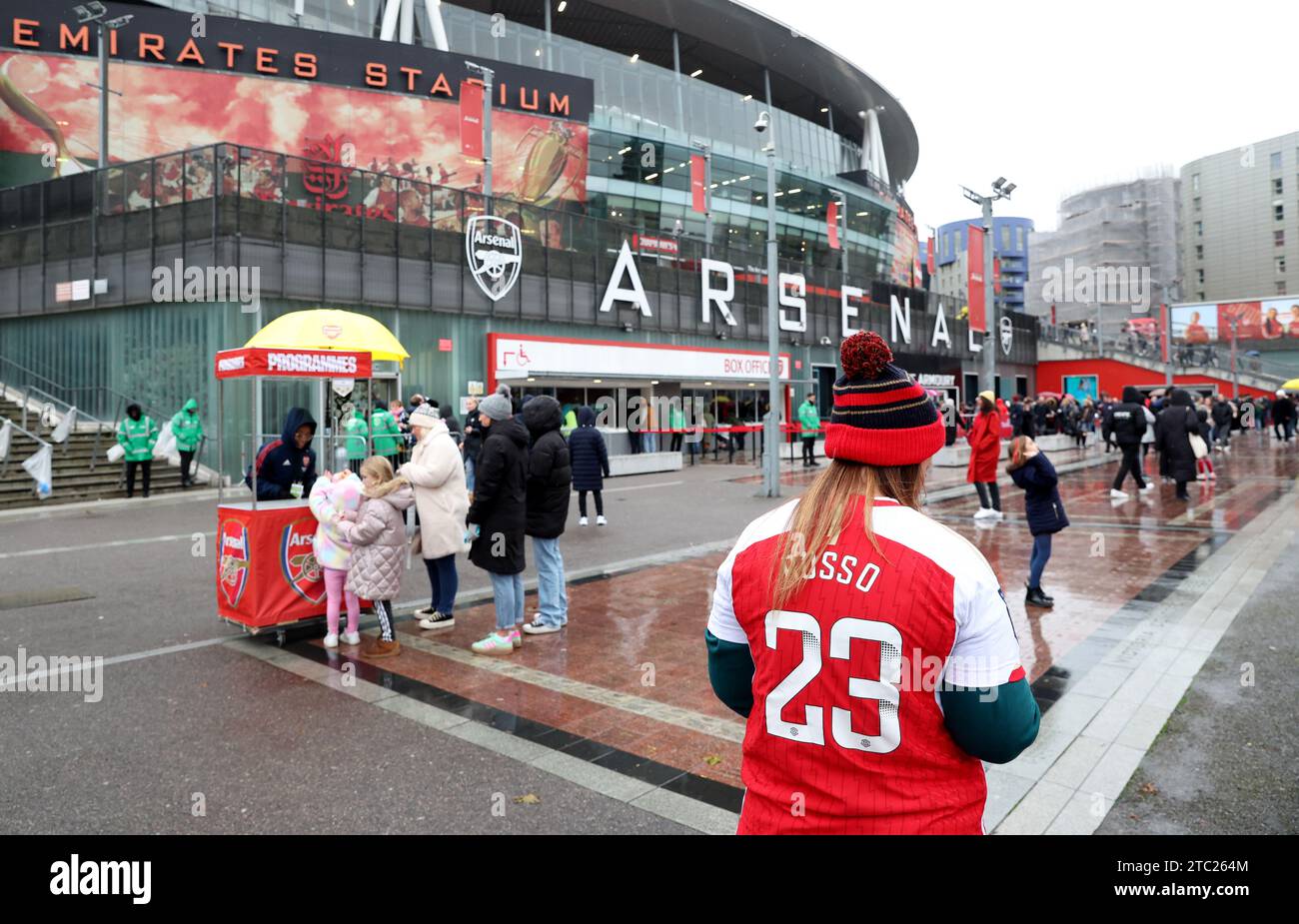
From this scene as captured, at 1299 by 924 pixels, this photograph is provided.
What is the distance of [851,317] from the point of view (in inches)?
1539

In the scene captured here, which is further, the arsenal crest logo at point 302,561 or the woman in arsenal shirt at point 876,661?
the arsenal crest logo at point 302,561

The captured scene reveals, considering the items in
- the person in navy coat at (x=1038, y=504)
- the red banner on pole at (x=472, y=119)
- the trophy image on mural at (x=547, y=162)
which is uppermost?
the trophy image on mural at (x=547, y=162)

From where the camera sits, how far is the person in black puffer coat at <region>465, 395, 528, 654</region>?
20.5 ft

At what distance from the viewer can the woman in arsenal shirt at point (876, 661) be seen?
1.65 meters

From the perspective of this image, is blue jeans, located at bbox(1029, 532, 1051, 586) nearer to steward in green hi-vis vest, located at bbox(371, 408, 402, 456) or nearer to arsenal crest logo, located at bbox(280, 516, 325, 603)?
arsenal crest logo, located at bbox(280, 516, 325, 603)

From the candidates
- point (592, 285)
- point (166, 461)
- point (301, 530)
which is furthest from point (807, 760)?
point (592, 285)

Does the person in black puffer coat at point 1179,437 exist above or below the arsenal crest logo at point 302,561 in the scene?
above

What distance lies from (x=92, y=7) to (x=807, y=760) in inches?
1119

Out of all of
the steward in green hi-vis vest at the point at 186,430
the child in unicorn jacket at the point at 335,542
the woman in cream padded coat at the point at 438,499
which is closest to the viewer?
the child in unicorn jacket at the point at 335,542

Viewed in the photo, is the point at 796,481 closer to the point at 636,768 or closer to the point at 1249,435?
the point at 636,768

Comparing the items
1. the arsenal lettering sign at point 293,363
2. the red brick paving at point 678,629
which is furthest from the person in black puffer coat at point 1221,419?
the arsenal lettering sign at point 293,363

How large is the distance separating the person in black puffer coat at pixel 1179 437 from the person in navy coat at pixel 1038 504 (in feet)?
29.9

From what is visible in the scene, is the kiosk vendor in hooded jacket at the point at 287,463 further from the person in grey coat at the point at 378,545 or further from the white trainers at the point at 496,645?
the white trainers at the point at 496,645

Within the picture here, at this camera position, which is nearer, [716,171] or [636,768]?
[636,768]
